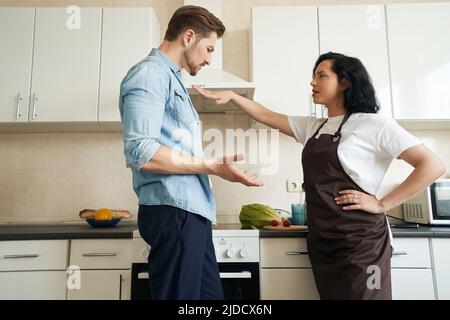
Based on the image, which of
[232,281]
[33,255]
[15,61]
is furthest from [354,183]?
[15,61]

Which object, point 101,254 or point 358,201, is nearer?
point 358,201

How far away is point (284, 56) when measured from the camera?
2.02m

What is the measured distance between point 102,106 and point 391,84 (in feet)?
5.78

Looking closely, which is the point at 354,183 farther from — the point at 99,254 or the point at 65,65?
the point at 65,65

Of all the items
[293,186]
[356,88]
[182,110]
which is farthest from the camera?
[293,186]

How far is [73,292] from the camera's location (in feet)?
5.14

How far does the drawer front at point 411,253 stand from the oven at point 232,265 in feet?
2.23

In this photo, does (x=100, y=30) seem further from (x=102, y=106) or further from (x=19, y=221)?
(x=19, y=221)

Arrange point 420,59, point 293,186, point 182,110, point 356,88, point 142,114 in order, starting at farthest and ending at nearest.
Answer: point 293,186
point 420,59
point 356,88
point 182,110
point 142,114

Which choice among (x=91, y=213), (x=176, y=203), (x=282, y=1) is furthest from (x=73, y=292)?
(x=282, y=1)

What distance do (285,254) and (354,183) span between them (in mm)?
515

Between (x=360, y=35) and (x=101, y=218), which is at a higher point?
(x=360, y=35)

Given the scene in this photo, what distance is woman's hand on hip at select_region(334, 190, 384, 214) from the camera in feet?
4.15

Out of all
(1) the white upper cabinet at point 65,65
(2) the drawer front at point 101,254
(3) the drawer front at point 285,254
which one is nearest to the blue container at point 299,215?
(3) the drawer front at point 285,254
